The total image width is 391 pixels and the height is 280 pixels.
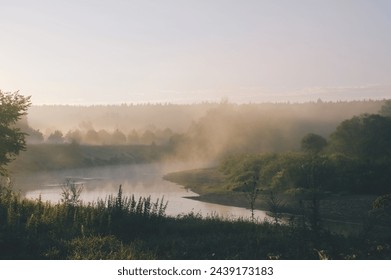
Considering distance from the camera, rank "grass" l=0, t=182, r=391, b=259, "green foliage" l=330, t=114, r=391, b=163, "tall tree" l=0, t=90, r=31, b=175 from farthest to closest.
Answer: "green foliage" l=330, t=114, r=391, b=163 → "tall tree" l=0, t=90, r=31, b=175 → "grass" l=0, t=182, r=391, b=259

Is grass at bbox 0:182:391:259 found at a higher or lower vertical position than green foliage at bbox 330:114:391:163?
lower

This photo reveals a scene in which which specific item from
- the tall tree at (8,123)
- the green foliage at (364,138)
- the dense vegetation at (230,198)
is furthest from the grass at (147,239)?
the green foliage at (364,138)

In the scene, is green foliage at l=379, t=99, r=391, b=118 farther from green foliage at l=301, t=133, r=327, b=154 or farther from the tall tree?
the tall tree

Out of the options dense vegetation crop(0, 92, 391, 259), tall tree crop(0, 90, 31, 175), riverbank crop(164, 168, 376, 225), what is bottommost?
riverbank crop(164, 168, 376, 225)

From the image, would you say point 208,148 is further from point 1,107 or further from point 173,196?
point 1,107

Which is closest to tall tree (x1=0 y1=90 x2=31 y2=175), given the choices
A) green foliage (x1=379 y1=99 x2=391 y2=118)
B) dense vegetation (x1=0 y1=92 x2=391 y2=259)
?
dense vegetation (x1=0 y1=92 x2=391 y2=259)

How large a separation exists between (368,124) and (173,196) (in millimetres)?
37364

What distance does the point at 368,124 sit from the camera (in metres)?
77.6

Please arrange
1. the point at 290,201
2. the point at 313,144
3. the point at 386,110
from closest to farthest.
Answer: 1. the point at 290,201
2. the point at 313,144
3. the point at 386,110

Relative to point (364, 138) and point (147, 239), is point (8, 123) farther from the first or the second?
point (364, 138)

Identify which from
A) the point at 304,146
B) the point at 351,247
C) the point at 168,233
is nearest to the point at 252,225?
the point at 168,233

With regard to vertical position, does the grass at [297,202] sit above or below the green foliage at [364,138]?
below

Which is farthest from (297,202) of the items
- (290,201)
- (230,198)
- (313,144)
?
(313,144)

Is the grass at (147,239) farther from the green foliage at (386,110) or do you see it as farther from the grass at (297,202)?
the green foliage at (386,110)
